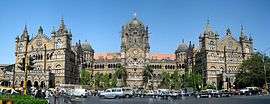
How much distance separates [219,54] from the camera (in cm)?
11138

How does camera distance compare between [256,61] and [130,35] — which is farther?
[130,35]

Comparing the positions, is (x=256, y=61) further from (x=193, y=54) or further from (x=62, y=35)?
(x=62, y=35)

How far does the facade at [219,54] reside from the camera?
10919 centimetres

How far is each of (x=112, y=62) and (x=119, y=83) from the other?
11687 millimetres

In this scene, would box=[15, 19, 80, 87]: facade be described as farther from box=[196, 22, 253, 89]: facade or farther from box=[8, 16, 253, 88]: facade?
box=[196, 22, 253, 89]: facade

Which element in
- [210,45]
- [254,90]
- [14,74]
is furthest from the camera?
[210,45]

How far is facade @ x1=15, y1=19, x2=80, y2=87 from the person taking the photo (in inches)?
4016

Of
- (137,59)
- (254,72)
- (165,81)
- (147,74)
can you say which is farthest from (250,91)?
(137,59)

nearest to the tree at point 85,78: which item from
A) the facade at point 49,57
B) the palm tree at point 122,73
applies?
the facade at point 49,57

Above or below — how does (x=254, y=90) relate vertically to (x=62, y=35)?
below

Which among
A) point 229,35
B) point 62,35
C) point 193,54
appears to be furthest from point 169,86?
point 62,35

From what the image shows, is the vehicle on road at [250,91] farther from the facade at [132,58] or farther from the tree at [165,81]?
the tree at [165,81]

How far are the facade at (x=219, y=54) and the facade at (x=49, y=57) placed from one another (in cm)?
3466

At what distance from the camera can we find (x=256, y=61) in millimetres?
88562
